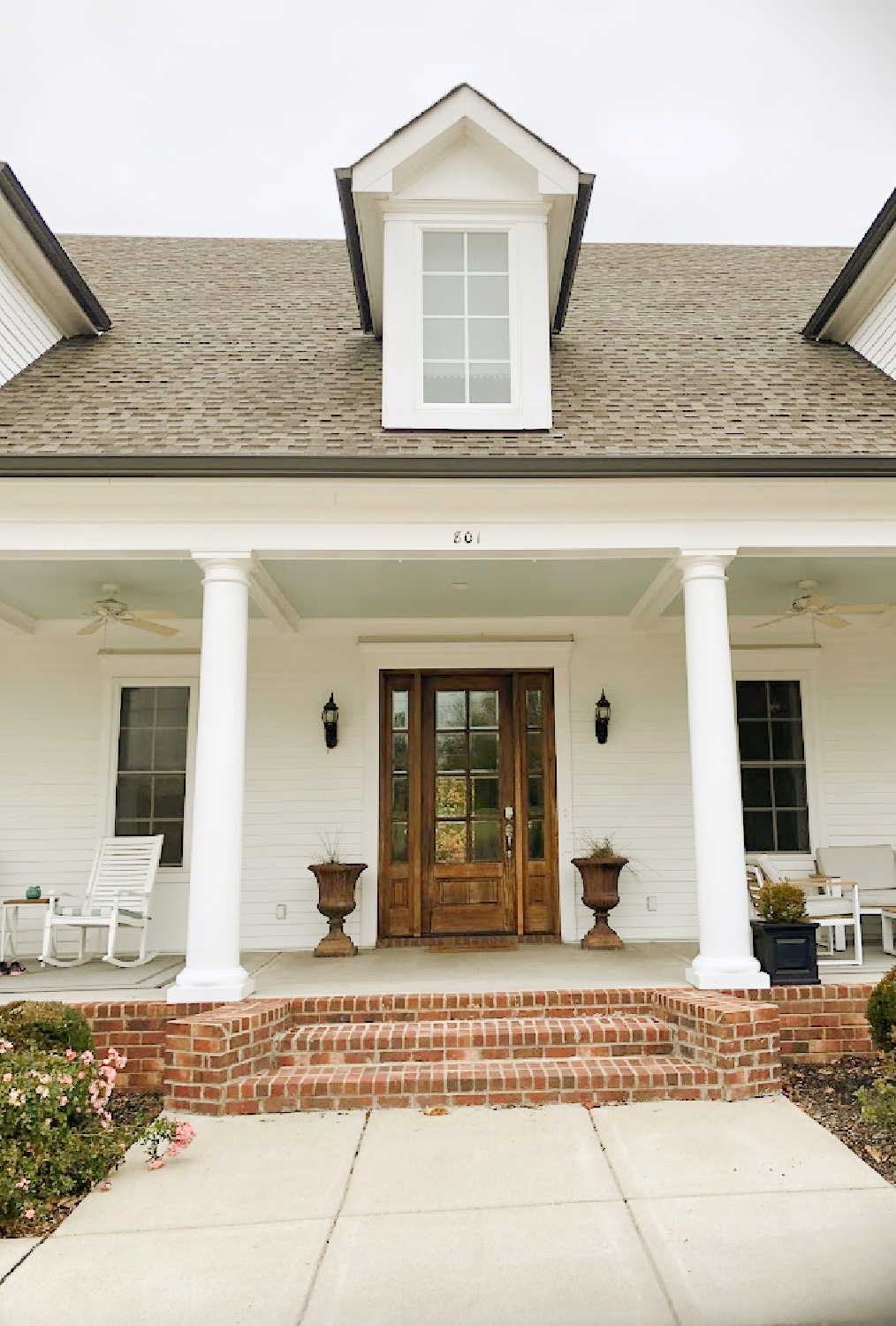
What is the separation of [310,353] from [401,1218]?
20.8ft

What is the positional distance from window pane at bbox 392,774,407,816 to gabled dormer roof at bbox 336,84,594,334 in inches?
170

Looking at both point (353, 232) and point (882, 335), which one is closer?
point (353, 232)

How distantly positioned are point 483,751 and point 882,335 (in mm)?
4853

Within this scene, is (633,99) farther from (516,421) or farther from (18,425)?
(18,425)

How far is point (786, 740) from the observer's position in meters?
8.31

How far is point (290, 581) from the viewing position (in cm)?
681

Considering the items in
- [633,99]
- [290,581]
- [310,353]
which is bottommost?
[633,99]

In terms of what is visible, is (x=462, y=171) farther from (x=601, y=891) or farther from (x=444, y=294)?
(x=601, y=891)

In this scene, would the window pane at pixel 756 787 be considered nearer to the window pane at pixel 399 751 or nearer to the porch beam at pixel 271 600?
the window pane at pixel 399 751

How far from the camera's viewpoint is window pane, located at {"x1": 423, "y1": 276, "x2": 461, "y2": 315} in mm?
6754

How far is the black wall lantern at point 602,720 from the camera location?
26.2 ft

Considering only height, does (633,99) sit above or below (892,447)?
below

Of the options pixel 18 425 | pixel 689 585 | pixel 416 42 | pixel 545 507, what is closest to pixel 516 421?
pixel 545 507

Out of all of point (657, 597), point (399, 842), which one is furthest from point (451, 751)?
point (657, 597)
